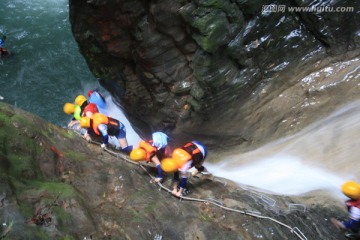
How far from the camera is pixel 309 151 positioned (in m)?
8.48

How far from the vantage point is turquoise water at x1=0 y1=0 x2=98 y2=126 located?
1388cm

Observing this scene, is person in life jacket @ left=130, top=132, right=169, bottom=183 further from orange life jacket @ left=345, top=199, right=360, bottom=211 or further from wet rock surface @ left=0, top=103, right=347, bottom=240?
→ orange life jacket @ left=345, top=199, right=360, bottom=211

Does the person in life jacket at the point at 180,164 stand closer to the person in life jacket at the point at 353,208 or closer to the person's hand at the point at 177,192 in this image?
the person's hand at the point at 177,192

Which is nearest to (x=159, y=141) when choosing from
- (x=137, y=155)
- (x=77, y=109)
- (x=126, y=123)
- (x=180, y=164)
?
(x=137, y=155)

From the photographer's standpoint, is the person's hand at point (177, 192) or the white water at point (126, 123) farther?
the white water at point (126, 123)

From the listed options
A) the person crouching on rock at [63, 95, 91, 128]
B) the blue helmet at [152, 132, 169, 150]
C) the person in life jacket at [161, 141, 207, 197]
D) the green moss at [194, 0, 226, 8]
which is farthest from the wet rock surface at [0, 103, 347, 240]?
the green moss at [194, 0, 226, 8]

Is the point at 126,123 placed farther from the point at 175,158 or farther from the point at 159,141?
the point at 175,158

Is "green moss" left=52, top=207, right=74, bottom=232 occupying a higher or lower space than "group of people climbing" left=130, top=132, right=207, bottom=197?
higher

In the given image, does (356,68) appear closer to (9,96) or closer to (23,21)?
(9,96)

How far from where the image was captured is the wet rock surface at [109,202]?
4707 mm

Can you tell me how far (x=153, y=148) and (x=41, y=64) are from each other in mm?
10060

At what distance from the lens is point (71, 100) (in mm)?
14211

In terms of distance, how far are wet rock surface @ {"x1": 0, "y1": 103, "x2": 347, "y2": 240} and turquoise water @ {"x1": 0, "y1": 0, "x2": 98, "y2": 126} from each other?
24.9 ft

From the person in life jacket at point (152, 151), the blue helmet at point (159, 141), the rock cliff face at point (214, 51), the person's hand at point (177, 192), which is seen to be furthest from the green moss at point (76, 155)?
the rock cliff face at point (214, 51)
